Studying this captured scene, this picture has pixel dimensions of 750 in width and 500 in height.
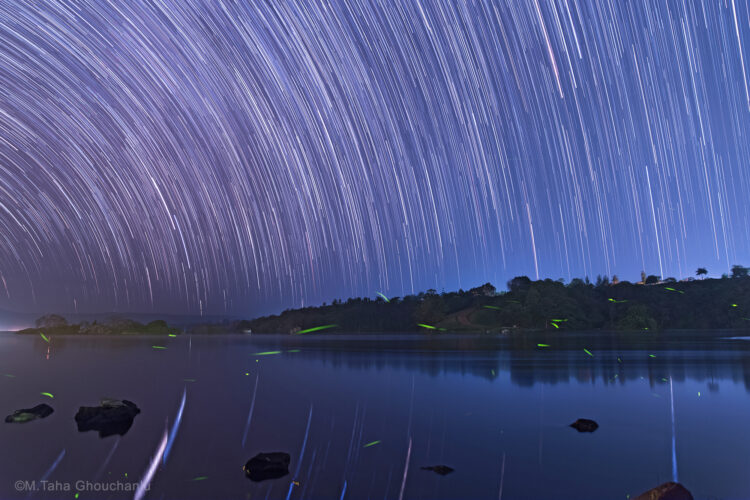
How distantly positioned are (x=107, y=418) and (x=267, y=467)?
12.3 meters

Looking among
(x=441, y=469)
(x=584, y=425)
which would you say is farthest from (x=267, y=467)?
(x=584, y=425)

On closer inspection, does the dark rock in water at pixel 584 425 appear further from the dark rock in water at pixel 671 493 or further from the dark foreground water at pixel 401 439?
the dark rock in water at pixel 671 493

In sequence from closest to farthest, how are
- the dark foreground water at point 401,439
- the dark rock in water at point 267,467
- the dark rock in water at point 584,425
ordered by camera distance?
the dark foreground water at point 401,439
the dark rock in water at point 267,467
the dark rock in water at point 584,425

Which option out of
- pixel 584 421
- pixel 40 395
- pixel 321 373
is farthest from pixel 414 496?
pixel 321 373

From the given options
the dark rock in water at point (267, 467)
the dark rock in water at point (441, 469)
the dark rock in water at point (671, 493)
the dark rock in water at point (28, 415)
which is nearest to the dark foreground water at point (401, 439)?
the dark rock in water at point (441, 469)

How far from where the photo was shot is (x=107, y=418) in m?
22.0

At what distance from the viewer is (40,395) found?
33281 millimetres

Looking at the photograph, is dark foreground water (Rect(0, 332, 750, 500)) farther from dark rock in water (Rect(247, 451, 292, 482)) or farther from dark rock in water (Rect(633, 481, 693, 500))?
dark rock in water (Rect(633, 481, 693, 500))

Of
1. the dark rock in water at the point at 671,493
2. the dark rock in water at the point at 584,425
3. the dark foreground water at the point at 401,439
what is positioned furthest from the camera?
the dark rock in water at the point at 584,425

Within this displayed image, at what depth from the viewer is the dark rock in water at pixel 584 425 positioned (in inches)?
818

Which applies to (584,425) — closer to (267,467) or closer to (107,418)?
(267,467)

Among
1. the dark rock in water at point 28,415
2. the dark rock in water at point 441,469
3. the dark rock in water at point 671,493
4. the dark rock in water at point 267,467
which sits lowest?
the dark rock in water at point 28,415

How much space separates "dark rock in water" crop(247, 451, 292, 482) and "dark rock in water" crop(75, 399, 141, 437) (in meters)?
9.25

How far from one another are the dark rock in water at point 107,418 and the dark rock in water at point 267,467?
364 inches
